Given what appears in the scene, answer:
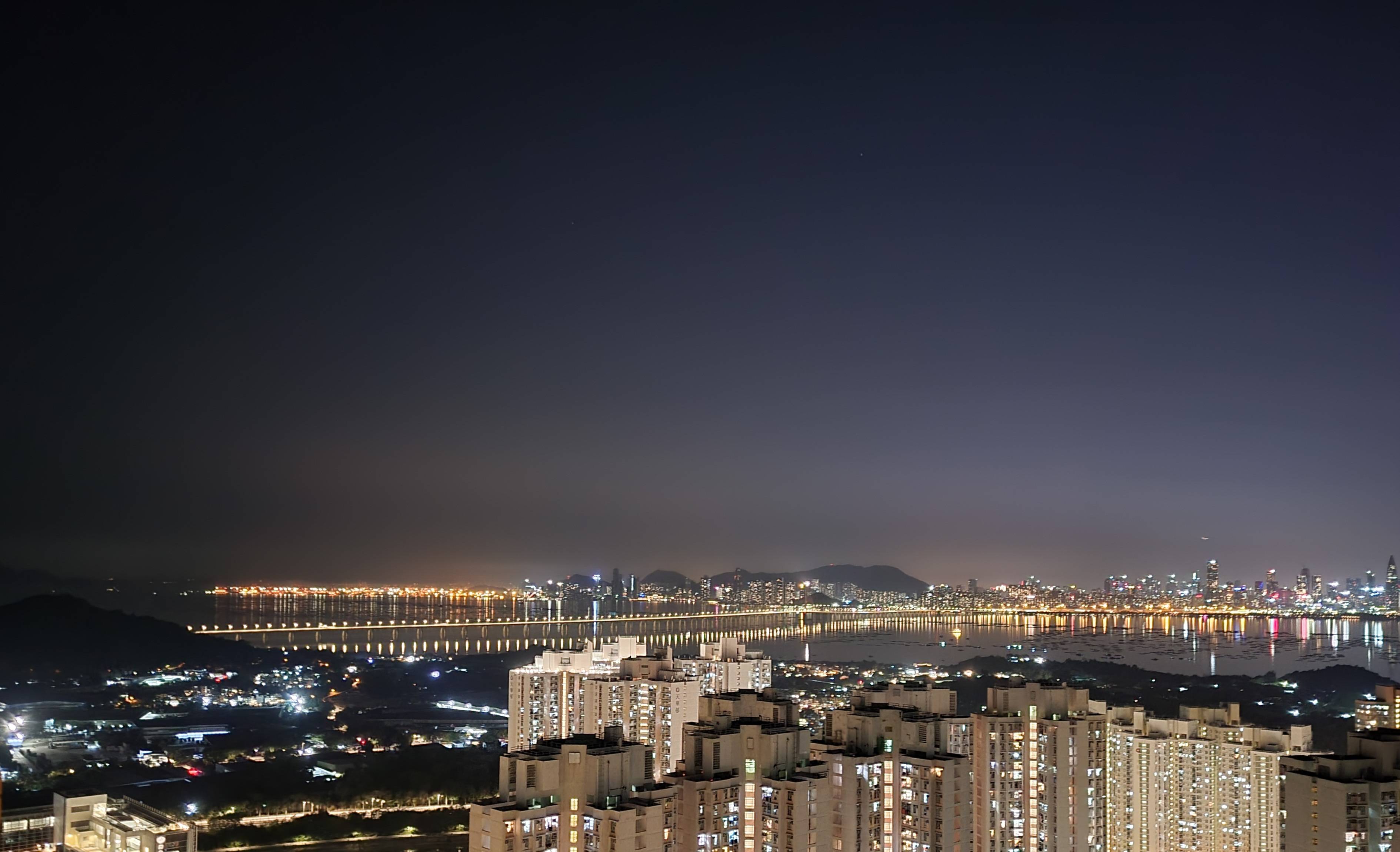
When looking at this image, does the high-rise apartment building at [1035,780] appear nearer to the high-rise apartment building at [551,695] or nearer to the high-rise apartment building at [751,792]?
the high-rise apartment building at [751,792]

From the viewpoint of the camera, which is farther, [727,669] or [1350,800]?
[727,669]

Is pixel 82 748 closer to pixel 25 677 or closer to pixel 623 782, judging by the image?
pixel 25 677

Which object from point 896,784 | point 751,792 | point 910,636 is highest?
point 751,792

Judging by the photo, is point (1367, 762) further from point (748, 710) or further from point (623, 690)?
point (623, 690)

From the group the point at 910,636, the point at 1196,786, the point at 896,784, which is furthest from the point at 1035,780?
the point at 910,636

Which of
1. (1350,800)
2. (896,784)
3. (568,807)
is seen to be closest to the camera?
(568,807)

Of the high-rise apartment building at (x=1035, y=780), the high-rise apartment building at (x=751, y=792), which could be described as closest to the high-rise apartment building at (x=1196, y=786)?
the high-rise apartment building at (x=1035, y=780)

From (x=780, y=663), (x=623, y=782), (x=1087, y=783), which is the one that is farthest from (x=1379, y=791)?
(x=780, y=663)

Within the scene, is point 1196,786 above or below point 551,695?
below

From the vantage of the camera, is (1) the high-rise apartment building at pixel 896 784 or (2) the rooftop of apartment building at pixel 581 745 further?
(1) the high-rise apartment building at pixel 896 784
